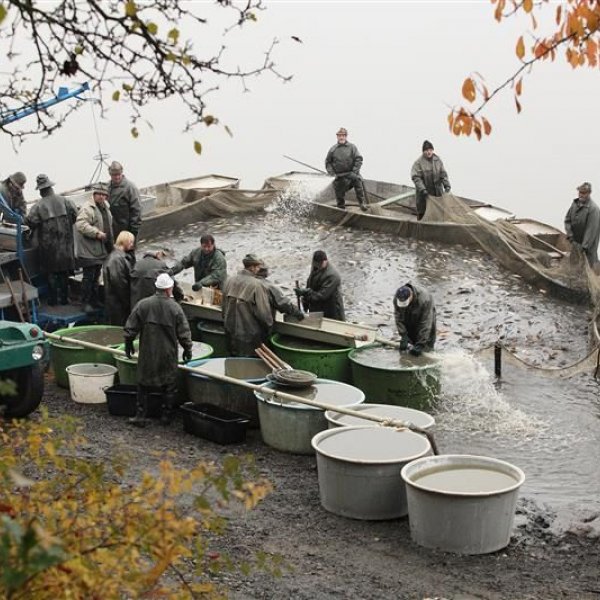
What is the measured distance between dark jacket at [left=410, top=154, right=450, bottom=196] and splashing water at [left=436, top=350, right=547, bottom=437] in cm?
741

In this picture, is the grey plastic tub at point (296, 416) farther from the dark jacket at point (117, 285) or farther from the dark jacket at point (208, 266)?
the dark jacket at point (117, 285)

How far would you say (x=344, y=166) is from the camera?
73.3ft

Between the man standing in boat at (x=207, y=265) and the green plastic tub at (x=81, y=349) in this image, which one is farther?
the man standing in boat at (x=207, y=265)

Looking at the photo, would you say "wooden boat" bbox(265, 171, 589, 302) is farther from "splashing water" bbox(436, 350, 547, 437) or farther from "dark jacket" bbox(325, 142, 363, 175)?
"splashing water" bbox(436, 350, 547, 437)

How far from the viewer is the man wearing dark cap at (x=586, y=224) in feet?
60.3

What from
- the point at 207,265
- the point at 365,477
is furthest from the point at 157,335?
the point at 365,477

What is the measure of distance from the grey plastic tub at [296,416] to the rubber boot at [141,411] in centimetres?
141

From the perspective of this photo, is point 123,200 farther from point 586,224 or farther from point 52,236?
point 586,224

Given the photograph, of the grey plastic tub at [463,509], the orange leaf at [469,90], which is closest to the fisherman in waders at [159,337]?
the grey plastic tub at [463,509]

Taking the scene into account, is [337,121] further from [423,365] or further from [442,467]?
[442,467]

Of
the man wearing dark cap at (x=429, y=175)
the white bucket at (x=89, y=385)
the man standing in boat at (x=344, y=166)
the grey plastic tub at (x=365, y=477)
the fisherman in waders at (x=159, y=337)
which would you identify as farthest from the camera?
the man standing in boat at (x=344, y=166)

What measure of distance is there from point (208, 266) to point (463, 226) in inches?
285

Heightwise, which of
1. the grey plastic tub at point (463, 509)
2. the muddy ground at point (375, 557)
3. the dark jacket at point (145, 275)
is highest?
the dark jacket at point (145, 275)

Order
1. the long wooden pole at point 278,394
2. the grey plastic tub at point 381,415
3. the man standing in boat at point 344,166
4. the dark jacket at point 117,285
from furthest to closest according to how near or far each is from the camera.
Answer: the man standing in boat at point 344,166
the dark jacket at point 117,285
the grey plastic tub at point 381,415
the long wooden pole at point 278,394
